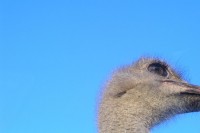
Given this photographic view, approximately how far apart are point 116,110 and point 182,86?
983 mm

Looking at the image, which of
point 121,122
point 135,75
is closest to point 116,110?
point 121,122

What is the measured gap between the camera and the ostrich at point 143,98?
703cm

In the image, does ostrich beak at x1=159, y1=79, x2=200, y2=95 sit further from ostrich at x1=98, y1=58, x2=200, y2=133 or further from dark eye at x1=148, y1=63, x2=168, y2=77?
dark eye at x1=148, y1=63, x2=168, y2=77

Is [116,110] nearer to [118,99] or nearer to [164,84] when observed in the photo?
[118,99]

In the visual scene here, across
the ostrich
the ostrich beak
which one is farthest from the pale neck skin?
the ostrich beak

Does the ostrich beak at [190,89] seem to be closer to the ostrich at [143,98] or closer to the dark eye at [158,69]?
the ostrich at [143,98]

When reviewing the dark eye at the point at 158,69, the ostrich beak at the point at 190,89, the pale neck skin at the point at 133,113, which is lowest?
the pale neck skin at the point at 133,113

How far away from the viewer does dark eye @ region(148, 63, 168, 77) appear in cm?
783

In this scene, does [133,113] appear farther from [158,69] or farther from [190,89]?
[158,69]

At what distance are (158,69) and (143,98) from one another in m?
0.71

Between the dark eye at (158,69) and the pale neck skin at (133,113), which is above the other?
the dark eye at (158,69)

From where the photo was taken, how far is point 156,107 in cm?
732

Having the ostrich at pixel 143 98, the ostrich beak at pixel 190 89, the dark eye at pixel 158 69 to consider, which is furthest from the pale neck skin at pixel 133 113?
the dark eye at pixel 158 69

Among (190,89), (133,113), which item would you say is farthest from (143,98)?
(190,89)
